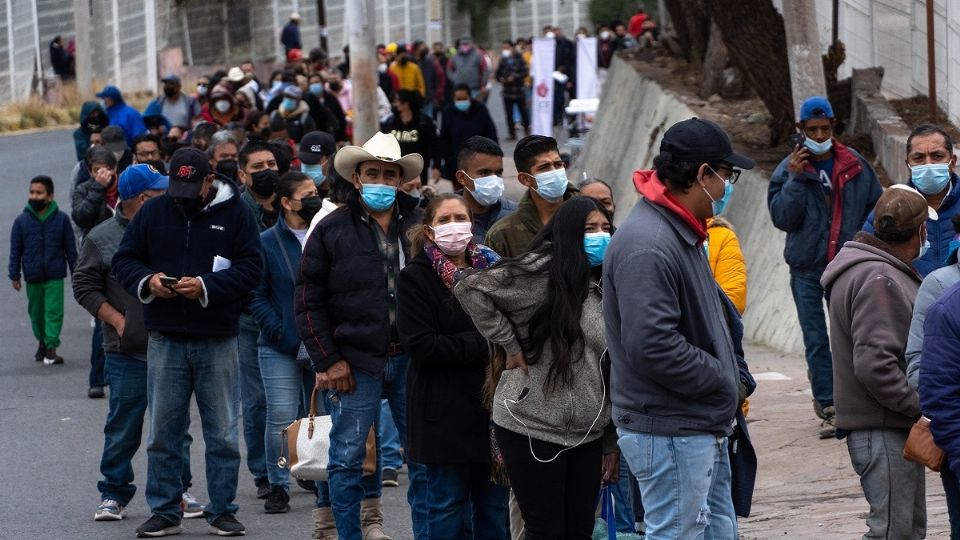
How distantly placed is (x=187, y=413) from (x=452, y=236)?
7.60ft

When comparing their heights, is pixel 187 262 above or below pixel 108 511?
above

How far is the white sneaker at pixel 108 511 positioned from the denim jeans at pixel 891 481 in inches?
171

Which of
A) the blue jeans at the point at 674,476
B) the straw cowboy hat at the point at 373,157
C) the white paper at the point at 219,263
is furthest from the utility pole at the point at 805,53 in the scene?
the blue jeans at the point at 674,476

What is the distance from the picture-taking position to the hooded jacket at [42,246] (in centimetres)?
1486

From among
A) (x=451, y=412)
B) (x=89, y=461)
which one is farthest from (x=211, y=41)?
(x=451, y=412)

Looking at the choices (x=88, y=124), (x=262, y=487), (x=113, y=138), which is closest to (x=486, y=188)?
(x=262, y=487)

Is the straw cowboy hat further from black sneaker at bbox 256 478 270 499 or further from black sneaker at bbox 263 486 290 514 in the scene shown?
black sneaker at bbox 256 478 270 499

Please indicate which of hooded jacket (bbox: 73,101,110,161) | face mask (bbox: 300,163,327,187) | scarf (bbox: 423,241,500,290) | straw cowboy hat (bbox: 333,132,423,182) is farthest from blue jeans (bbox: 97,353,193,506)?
hooded jacket (bbox: 73,101,110,161)

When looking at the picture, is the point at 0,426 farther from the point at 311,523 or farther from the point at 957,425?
the point at 957,425

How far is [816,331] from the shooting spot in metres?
10.4

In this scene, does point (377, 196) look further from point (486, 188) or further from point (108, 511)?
point (108, 511)

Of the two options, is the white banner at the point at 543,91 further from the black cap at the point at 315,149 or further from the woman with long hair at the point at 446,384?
the woman with long hair at the point at 446,384

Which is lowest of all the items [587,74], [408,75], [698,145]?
[587,74]

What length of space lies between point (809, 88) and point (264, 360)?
6860 mm
